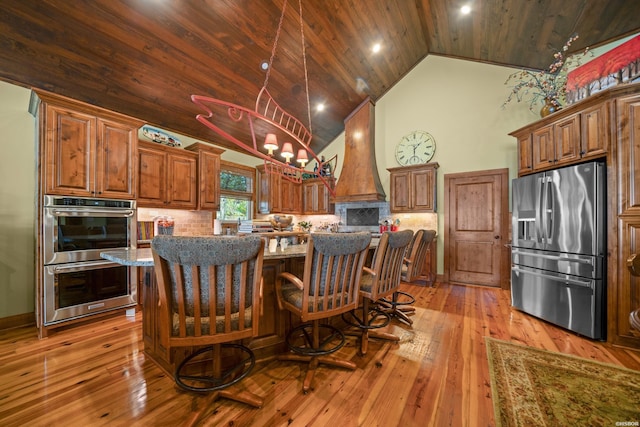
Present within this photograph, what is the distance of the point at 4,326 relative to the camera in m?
2.57

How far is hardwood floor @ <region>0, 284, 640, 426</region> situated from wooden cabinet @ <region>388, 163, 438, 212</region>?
8.72 feet

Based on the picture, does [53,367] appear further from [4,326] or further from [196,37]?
[196,37]

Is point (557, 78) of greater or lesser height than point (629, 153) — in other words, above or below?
above

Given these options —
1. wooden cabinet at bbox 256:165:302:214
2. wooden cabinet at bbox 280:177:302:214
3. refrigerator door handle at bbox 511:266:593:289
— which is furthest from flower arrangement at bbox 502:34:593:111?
wooden cabinet at bbox 280:177:302:214

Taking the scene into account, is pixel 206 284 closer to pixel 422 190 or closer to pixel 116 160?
pixel 116 160

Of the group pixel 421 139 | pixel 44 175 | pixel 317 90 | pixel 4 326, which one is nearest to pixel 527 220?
pixel 421 139

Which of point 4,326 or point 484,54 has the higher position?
point 484,54

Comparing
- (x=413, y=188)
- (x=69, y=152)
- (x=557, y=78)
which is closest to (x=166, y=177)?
(x=69, y=152)

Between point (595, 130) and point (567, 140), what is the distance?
0.87 ft

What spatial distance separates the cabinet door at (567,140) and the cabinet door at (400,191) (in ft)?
7.95

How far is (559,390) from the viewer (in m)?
1.65

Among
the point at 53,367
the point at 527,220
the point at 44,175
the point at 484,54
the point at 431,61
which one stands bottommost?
the point at 53,367

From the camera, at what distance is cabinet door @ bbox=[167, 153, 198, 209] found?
12.2ft

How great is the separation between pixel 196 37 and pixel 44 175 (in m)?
2.33
